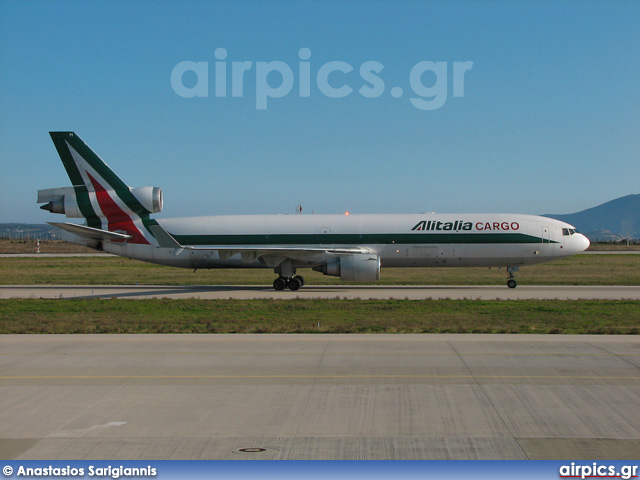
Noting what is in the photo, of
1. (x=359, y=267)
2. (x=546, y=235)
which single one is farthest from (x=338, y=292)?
(x=546, y=235)

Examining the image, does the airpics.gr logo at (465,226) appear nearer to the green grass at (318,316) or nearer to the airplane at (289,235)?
the airplane at (289,235)

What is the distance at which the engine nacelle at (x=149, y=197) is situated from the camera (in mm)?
35562

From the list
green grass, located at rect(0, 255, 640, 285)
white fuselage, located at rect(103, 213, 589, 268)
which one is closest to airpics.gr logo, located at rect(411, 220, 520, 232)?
white fuselage, located at rect(103, 213, 589, 268)

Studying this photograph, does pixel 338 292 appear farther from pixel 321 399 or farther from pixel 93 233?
pixel 321 399

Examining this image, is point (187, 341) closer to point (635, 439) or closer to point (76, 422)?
point (76, 422)

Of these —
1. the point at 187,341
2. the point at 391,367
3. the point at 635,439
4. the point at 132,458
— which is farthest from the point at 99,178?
the point at 635,439

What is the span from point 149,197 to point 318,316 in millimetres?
16876

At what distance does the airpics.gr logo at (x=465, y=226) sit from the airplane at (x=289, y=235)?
5cm

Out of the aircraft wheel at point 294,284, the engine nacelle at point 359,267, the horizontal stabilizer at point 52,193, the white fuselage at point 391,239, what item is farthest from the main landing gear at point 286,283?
the horizontal stabilizer at point 52,193

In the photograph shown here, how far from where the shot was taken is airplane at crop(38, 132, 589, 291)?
114ft

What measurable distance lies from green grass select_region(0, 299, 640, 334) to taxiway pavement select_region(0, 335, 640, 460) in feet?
8.04

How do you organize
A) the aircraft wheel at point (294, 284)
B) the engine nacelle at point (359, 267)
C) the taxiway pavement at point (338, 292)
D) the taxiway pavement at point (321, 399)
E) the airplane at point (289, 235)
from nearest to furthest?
1. the taxiway pavement at point (321, 399)
2. the taxiway pavement at point (338, 292)
3. the engine nacelle at point (359, 267)
4. the airplane at point (289, 235)
5. the aircraft wheel at point (294, 284)

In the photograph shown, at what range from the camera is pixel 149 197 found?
3559 centimetres

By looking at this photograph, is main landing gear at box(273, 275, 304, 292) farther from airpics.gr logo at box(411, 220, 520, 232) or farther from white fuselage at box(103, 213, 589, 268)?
airpics.gr logo at box(411, 220, 520, 232)
